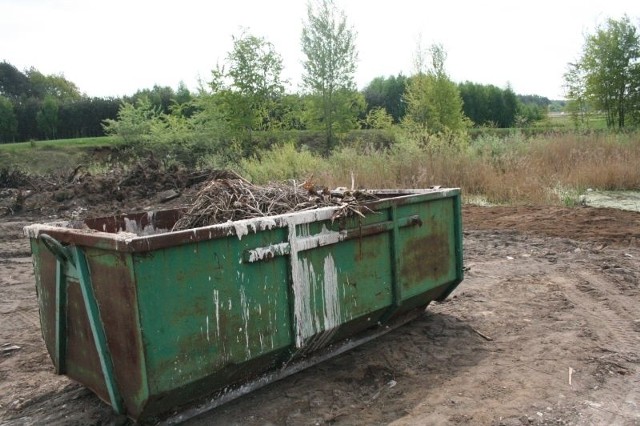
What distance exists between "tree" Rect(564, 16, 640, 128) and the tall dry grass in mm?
14384

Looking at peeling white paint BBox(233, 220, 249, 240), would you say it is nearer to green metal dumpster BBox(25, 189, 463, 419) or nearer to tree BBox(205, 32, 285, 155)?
green metal dumpster BBox(25, 189, 463, 419)

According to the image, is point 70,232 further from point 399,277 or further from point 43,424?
point 399,277

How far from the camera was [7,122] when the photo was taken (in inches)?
1939

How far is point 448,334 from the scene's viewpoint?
5.01 m

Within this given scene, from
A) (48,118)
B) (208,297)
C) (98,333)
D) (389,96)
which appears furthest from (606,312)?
(389,96)

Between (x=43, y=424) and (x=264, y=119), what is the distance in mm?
23280

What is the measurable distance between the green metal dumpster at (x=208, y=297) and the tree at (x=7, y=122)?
52.2m

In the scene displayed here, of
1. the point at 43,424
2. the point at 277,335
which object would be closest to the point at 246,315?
the point at 277,335

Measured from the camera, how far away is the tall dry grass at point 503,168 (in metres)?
13.4

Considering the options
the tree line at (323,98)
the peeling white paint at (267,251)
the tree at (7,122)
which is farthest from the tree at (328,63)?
the tree at (7,122)

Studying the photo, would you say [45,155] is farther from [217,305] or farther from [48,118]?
[217,305]

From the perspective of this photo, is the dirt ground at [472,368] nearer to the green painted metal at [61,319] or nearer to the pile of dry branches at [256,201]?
the green painted metal at [61,319]

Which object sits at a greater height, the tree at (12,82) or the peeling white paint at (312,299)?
the tree at (12,82)

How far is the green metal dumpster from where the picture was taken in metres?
3.03
